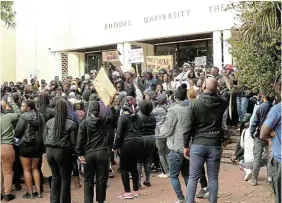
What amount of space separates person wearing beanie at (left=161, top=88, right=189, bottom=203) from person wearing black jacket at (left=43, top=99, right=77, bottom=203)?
5.15ft

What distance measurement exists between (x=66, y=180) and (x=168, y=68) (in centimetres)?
751

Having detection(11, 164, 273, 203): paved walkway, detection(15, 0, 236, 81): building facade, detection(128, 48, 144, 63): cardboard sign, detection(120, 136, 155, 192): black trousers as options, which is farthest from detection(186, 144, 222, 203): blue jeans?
detection(15, 0, 236, 81): building facade

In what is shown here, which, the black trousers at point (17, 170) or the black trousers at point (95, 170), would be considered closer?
the black trousers at point (95, 170)

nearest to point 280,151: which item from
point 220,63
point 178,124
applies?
point 178,124

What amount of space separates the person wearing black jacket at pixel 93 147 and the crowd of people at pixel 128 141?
2 cm

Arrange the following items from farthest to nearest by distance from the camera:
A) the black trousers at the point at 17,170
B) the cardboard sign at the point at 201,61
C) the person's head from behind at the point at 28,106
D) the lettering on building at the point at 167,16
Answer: the cardboard sign at the point at 201,61 < the lettering on building at the point at 167,16 < the black trousers at the point at 17,170 < the person's head from behind at the point at 28,106

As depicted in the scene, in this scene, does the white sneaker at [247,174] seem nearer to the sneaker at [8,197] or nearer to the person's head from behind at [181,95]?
the person's head from behind at [181,95]

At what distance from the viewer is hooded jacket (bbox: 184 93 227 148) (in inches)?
235

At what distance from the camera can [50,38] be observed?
2427 centimetres

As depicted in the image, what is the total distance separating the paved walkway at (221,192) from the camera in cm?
736

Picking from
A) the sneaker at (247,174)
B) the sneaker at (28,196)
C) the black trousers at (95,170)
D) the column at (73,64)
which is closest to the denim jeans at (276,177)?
the black trousers at (95,170)

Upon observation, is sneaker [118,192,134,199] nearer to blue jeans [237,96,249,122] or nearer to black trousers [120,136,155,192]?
black trousers [120,136,155,192]

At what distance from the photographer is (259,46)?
7.22m

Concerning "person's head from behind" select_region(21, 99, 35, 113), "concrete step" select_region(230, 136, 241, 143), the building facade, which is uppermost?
the building facade
